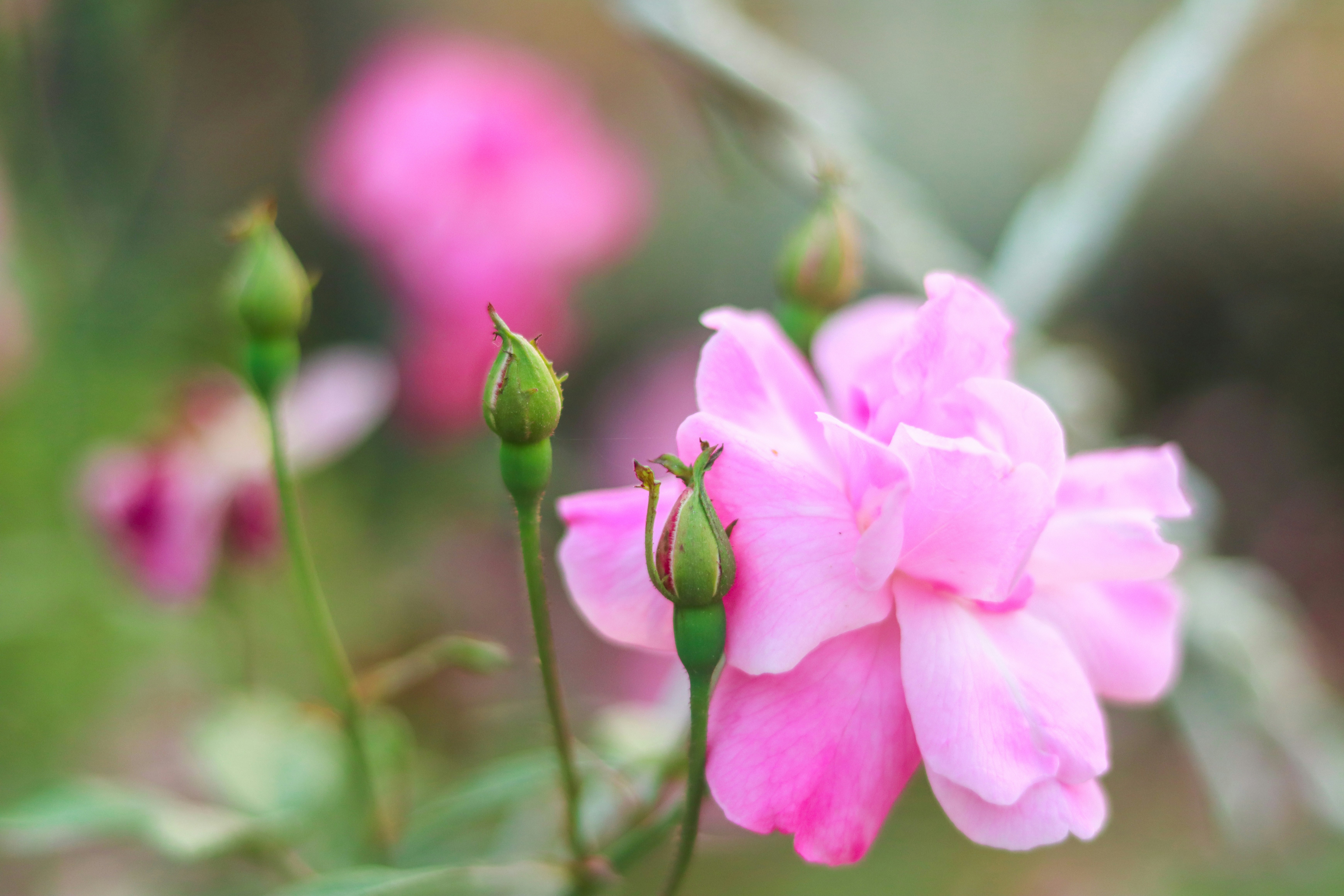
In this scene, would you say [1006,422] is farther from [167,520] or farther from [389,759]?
[167,520]

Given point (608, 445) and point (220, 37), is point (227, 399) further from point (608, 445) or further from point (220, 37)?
point (220, 37)

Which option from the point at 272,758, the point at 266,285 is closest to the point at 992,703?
the point at 266,285

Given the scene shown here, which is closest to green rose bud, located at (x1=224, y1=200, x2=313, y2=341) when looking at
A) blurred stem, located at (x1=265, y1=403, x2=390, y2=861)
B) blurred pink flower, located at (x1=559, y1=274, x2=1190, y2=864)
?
blurred stem, located at (x1=265, y1=403, x2=390, y2=861)

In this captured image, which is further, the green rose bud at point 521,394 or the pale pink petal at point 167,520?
the pale pink petal at point 167,520

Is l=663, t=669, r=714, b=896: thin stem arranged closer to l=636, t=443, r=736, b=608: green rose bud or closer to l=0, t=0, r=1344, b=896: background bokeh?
l=636, t=443, r=736, b=608: green rose bud

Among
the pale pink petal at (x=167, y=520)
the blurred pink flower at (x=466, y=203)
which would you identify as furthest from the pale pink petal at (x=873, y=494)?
the blurred pink flower at (x=466, y=203)

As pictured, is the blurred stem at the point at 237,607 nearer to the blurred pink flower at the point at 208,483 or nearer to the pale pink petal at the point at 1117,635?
the blurred pink flower at the point at 208,483

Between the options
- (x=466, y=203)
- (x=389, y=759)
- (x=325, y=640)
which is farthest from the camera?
(x=466, y=203)
